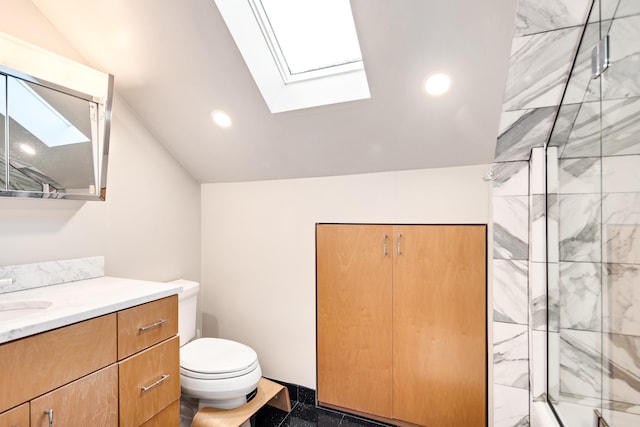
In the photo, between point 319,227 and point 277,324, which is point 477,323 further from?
point 277,324

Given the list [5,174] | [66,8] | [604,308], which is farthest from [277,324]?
[66,8]

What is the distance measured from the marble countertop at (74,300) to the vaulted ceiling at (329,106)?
3.20 feet

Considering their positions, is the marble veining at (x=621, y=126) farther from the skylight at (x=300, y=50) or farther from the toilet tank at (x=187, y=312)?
the toilet tank at (x=187, y=312)

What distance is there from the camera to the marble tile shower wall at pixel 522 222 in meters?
1.22

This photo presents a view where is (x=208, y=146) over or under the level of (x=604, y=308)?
over

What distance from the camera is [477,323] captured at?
1726mm

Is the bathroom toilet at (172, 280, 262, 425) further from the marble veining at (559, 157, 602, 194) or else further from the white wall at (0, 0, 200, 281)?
the marble veining at (559, 157, 602, 194)

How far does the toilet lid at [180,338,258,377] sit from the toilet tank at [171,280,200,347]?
8cm

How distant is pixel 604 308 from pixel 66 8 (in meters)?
2.44

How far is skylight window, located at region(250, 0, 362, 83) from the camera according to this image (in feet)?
5.15

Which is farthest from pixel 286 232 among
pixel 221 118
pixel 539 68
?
pixel 539 68

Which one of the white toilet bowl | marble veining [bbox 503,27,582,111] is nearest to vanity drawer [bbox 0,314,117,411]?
the white toilet bowl

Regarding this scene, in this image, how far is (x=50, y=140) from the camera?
1.49 meters

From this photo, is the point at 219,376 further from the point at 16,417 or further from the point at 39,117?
the point at 39,117
